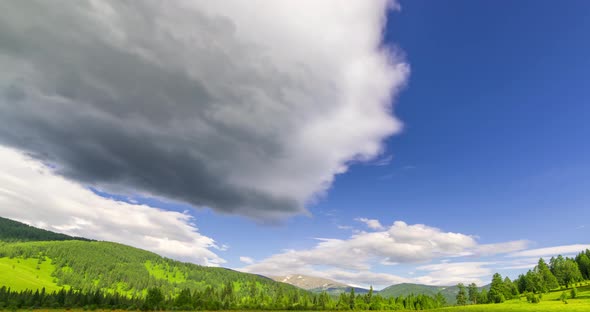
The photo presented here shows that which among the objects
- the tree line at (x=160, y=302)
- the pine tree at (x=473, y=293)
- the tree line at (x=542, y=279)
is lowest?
the tree line at (x=160, y=302)

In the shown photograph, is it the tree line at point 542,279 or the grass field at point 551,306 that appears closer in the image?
the grass field at point 551,306

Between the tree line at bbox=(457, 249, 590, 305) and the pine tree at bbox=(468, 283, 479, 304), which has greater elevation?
the tree line at bbox=(457, 249, 590, 305)

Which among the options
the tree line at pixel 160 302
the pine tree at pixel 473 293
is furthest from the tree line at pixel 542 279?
the tree line at pixel 160 302

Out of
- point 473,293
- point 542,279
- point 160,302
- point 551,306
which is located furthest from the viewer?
point 473,293

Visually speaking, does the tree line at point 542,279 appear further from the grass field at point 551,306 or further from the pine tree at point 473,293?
the grass field at point 551,306

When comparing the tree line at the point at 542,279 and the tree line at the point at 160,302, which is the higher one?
the tree line at the point at 542,279

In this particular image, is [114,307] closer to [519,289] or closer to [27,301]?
[27,301]

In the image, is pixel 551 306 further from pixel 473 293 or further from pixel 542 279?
pixel 473 293

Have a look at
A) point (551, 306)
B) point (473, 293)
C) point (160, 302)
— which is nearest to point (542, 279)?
point (473, 293)

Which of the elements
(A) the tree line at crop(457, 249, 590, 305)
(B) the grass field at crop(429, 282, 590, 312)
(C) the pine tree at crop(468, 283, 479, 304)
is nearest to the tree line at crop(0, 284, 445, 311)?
(C) the pine tree at crop(468, 283, 479, 304)

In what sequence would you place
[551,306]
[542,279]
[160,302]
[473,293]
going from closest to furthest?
1. [551,306]
2. [160,302]
3. [542,279]
4. [473,293]

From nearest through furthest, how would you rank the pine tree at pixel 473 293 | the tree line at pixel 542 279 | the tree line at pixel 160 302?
the tree line at pixel 160 302 → the tree line at pixel 542 279 → the pine tree at pixel 473 293

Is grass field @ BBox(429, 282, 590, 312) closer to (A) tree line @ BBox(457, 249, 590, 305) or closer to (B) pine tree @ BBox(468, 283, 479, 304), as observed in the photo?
(A) tree line @ BBox(457, 249, 590, 305)

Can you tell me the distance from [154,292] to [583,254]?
22053 centimetres
